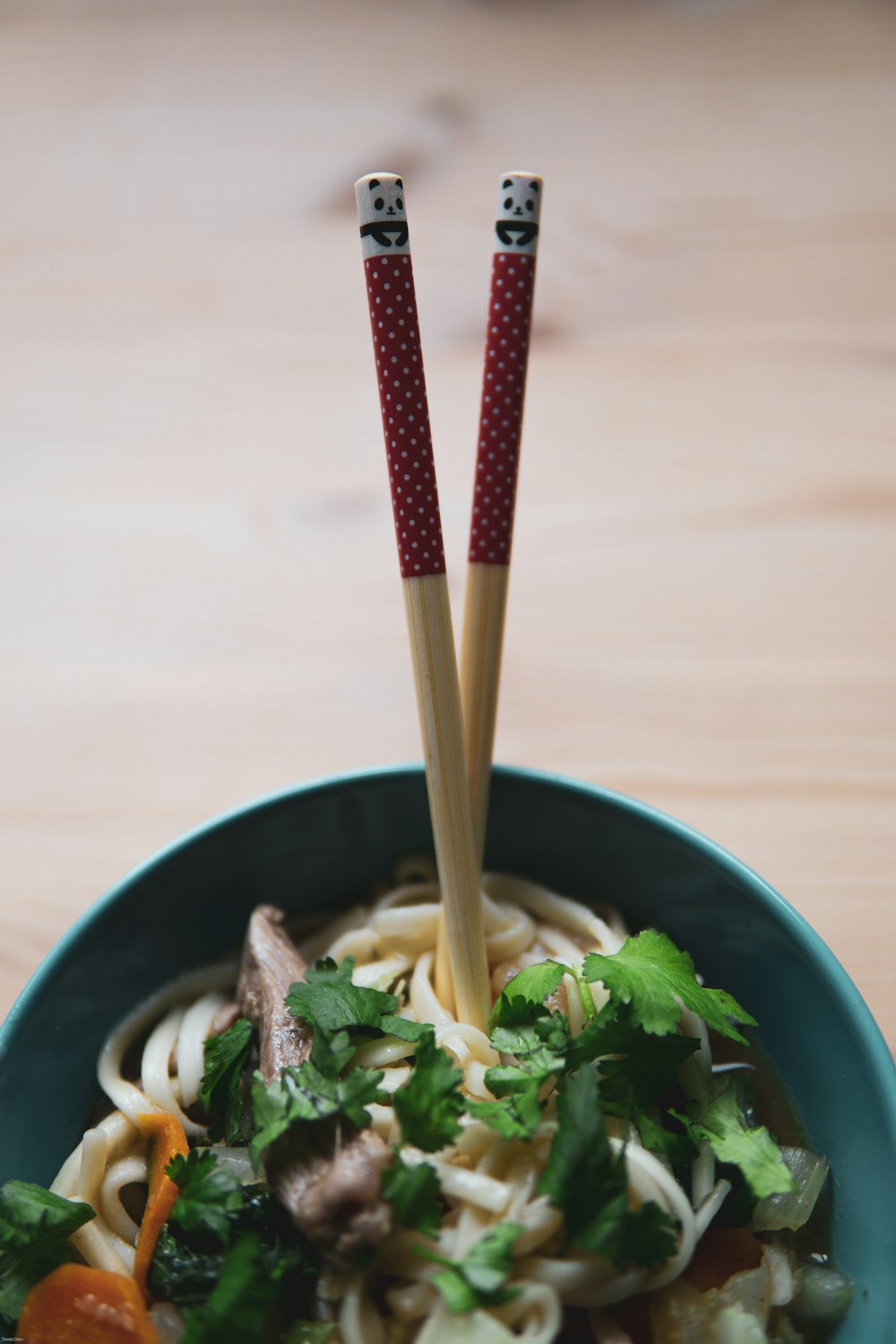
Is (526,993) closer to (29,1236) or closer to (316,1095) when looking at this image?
(316,1095)

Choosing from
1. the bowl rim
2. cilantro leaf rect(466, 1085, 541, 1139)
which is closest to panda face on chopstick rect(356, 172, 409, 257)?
the bowl rim

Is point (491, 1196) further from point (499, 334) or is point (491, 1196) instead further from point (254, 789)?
point (499, 334)

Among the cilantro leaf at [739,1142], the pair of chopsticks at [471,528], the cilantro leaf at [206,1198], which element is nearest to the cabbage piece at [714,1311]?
the cilantro leaf at [739,1142]

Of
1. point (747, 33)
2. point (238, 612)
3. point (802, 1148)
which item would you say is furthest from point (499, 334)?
point (747, 33)

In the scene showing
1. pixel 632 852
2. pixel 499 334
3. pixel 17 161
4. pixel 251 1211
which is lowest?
pixel 251 1211

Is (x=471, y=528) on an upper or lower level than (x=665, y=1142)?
upper

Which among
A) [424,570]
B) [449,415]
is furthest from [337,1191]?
[449,415]

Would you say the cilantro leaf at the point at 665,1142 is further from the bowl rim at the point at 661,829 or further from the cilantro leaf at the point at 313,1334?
the cilantro leaf at the point at 313,1334
